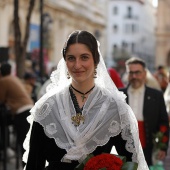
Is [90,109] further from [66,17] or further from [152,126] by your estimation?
[66,17]

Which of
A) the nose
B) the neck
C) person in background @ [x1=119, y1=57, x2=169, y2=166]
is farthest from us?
person in background @ [x1=119, y1=57, x2=169, y2=166]

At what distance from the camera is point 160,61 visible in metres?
91.3

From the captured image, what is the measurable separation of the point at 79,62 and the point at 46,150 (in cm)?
64

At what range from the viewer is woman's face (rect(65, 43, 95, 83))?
4.01 meters

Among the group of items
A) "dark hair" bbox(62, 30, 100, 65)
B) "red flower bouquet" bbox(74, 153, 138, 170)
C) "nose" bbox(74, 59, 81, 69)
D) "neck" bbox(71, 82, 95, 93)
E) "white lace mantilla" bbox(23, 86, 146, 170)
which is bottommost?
"red flower bouquet" bbox(74, 153, 138, 170)

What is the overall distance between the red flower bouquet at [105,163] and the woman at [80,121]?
224 mm

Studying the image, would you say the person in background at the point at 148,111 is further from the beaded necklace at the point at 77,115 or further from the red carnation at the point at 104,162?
the red carnation at the point at 104,162

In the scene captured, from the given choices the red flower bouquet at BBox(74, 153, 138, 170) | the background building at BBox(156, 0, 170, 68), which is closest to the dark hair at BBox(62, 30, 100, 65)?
the red flower bouquet at BBox(74, 153, 138, 170)

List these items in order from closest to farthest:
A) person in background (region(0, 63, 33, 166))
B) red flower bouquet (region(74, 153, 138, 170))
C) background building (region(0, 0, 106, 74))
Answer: red flower bouquet (region(74, 153, 138, 170)) < person in background (region(0, 63, 33, 166)) < background building (region(0, 0, 106, 74))

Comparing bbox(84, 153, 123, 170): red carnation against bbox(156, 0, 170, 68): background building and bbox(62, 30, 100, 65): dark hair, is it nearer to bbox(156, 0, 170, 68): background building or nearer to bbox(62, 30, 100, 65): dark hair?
bbox(62, 30, 100, 65): dark hair

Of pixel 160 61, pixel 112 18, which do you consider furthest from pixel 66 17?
pixel 112 18

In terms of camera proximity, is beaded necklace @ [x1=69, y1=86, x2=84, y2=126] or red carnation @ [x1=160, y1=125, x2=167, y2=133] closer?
beaded necklace @ [x1=69, y1=86, x2=84, y2=126]

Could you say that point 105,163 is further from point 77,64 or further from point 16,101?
point 16,101

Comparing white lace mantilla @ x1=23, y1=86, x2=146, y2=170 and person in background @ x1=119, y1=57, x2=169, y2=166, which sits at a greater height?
white lace mantilla @ x1=23, y1=86, x2=146, y2=170
